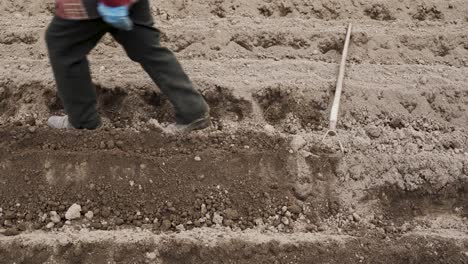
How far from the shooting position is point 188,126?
2.97 meters

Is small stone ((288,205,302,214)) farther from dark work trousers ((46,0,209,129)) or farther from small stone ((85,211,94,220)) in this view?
Answer: small stone ((85,211,94,220))

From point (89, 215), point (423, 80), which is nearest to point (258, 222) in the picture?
point (89, 215)

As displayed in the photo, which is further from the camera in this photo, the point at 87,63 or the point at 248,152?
the point at 248,152

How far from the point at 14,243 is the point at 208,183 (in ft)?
3.01

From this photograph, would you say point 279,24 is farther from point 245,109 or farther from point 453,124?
point 453,124

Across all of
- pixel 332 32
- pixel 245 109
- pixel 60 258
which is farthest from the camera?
pixel 332 32

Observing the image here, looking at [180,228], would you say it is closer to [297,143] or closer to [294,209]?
[294,209]

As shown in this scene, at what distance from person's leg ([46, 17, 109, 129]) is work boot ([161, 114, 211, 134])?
406 millimetres

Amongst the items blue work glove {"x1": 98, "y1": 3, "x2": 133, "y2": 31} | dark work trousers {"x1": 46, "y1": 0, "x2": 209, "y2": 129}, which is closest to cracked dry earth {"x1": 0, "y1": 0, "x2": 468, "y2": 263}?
dark work trousers {"x1": 46, "y1": 0, "x2": 209, "y2": 129}

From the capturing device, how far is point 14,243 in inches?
97.1

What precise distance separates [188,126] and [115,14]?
867mm

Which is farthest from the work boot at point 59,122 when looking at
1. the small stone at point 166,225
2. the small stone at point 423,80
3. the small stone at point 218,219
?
the small stone at point 423,80

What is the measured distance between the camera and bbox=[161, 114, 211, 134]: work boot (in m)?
2.96

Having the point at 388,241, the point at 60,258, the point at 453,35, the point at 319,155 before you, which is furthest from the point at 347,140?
the point at 60,258
